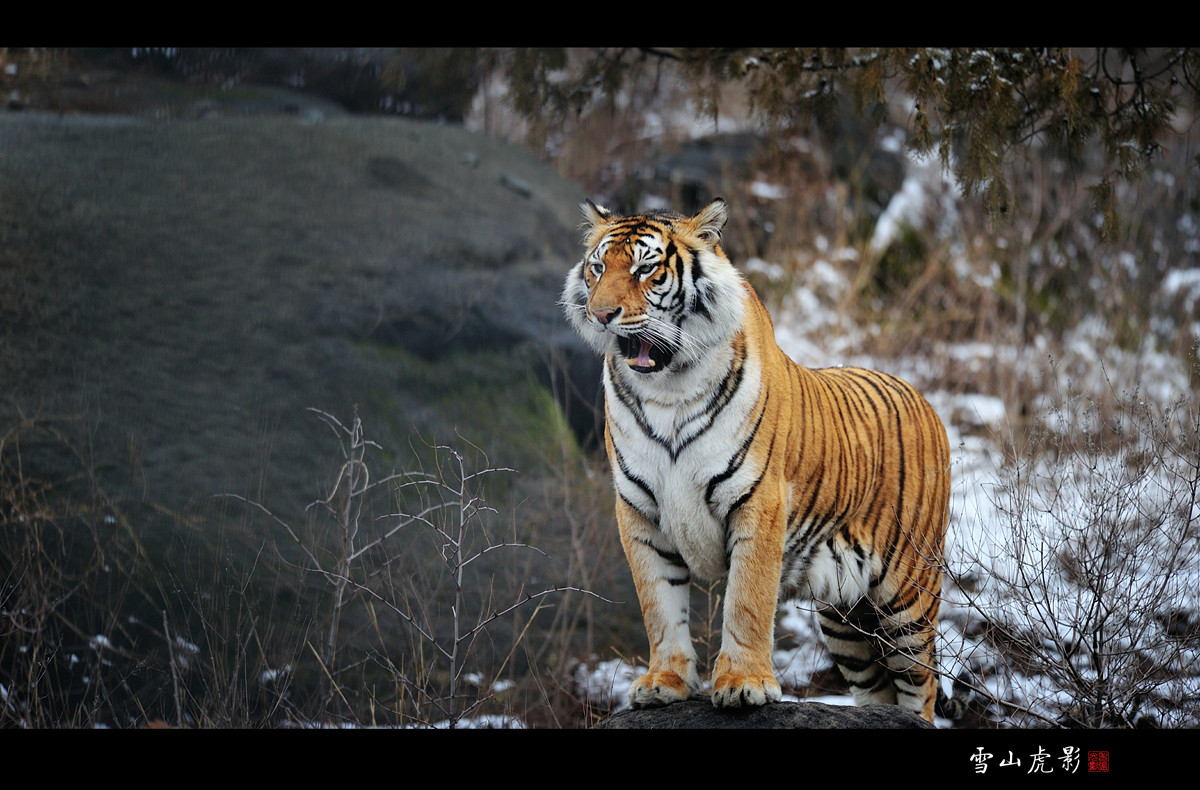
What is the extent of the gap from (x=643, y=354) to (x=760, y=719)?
1119 mm

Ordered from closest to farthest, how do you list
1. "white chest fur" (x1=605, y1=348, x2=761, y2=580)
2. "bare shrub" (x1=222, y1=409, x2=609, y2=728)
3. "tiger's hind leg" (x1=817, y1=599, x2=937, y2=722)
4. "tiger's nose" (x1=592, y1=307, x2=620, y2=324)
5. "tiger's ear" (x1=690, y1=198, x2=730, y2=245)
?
"tiger's nose" (x1=592, y1=307, x2=620, y2=324)
"white chest fur" (x1=605, y1=348, x2=761, y2=580)
"tiger's ear" (x1=690, y1=198, x2=730, y2=245)
"tiger's hind leg" (x1=817, y1=599, x2=937, y2=722)
"bare shrub" (x1=222, y1=409, x2=609, y2=728)

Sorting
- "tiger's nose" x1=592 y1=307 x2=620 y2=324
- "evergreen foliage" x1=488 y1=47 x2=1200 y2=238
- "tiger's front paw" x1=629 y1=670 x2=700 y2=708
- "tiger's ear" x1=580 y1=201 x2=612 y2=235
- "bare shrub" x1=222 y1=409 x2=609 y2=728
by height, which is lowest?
"bare shrub" x1=222 y1=409 x2=609 y2=728

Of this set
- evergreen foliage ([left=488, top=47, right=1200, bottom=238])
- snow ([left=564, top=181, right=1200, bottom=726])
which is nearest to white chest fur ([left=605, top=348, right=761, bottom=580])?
snow ([left=564, top=181, right=1200, bottom=726])

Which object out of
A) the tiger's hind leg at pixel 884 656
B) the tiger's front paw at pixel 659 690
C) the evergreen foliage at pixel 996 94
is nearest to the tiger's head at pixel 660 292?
the tiger's front paw at pixel 659 690

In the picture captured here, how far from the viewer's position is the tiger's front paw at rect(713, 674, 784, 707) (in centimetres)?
281

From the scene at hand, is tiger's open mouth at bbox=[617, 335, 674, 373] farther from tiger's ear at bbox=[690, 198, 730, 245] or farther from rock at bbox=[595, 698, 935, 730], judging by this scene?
rock at bbox=[595, 698, 935, 730]

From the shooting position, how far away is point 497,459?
5.16 metres

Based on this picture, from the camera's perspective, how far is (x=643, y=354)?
2.89m

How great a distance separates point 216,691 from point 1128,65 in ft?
15.9

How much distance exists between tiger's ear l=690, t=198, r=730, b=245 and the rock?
1.41 meters

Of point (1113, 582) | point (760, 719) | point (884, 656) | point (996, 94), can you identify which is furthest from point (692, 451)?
point (996, 94)

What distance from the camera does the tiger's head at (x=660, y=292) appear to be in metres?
2.85
